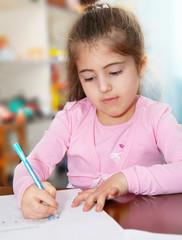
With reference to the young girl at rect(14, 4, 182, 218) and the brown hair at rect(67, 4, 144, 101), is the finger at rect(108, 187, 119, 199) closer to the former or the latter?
the young girl at rect(14, 4, 182, 218)

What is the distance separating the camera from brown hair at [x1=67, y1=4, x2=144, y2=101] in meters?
0.88

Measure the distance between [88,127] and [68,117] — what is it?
7 cm

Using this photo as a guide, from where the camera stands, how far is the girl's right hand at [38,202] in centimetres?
61

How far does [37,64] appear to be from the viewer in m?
2.88

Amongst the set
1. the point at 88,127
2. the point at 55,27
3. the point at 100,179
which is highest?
the point at 55,27

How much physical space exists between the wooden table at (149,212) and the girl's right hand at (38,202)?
0.32ft

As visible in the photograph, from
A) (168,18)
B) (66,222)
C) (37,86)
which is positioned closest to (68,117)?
(66,222)

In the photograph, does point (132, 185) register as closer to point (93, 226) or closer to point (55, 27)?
point (93, 226)

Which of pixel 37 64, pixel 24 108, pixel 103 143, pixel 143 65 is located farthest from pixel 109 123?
pixel 37 64

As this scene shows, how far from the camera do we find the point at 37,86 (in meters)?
2.89

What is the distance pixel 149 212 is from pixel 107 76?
A: 14.5 inches

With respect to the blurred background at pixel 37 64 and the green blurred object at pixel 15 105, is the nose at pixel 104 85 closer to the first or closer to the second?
the blurred background at pixel 37 64

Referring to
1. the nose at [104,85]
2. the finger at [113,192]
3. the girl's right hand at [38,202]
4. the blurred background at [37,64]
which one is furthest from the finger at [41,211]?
the blurred background at [37,64]

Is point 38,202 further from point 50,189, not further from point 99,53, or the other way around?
point 99,53
